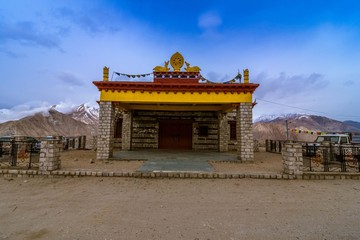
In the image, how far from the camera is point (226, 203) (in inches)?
187

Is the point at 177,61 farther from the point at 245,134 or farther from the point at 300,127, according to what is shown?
the point at 300,127

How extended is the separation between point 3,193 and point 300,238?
7.64 meters

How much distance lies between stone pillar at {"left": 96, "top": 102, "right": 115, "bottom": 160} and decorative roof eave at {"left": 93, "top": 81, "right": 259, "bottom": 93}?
1094mm

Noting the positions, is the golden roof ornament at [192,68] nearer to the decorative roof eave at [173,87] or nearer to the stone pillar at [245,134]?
the decorative roof eave at [173,87]

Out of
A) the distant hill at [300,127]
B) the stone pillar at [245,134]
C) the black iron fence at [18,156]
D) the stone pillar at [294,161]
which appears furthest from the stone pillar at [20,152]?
the distant hill at [300,127]

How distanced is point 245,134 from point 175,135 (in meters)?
7.18

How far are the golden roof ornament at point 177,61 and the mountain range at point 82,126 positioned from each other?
26119mm

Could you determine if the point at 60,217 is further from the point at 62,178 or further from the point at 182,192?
the point at 62,178

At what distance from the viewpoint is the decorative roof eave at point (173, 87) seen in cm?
1061

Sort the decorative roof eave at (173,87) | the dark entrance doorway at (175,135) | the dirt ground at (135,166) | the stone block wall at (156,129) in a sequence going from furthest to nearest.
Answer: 1. the dark entrance doorway at (175,135)
2. the stone block wall at (156,129)
3. the decorative roof eave at (173,87)
4. the dirt ground at (135,166)

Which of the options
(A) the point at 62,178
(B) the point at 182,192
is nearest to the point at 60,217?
(B) the point at 182,192

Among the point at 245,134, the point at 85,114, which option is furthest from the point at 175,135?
the point at 85,114

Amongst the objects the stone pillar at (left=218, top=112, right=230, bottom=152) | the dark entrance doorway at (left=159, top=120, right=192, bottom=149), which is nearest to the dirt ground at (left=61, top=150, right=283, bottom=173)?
the stone pillar at (left=218, top=112, right=230, bottom=152)

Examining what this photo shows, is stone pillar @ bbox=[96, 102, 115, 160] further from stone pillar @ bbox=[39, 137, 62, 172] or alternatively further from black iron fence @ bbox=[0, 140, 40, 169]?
stone pillar @ bbox=[39, 137, 62, 172]
